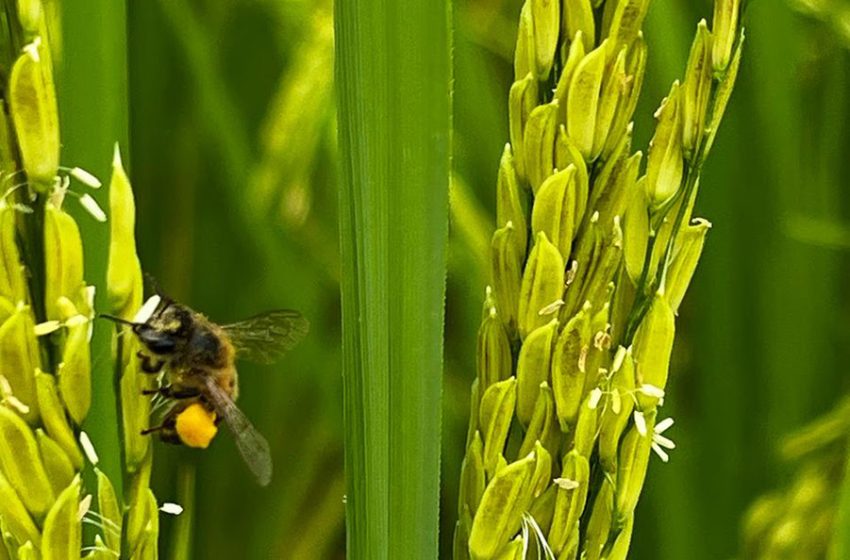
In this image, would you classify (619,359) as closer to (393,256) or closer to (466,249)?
(393,256)

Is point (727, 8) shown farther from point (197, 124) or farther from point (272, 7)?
point (197, 124)

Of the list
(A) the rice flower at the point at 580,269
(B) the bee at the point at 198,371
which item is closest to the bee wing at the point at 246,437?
(B) the bee at the point at 198,371

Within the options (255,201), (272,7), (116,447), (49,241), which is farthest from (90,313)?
(272,7)

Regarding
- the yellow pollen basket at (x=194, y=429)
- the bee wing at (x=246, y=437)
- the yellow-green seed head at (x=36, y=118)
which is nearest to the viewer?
the yellow-green seed head at (x=36, y=118)

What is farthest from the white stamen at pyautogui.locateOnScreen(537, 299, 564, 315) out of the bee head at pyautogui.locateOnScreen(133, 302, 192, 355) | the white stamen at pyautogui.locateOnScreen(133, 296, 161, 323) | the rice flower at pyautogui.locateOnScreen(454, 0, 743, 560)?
the bee head at pyautogui.locateOnScreen(133, 302, 192, 355)

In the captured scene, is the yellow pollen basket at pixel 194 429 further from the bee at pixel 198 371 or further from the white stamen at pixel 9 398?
the white stamen at pixel 9 398
